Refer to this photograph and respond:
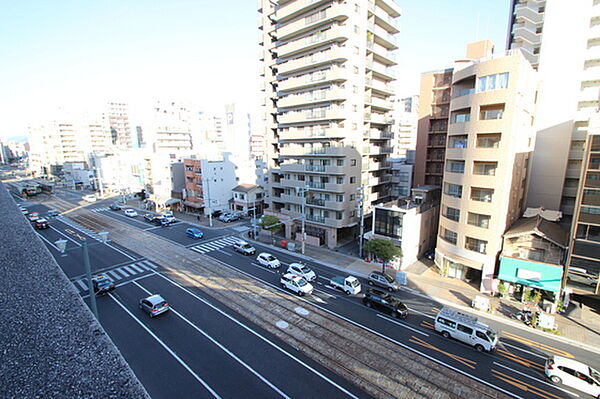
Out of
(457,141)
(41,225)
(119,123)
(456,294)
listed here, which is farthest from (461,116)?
(119,123)

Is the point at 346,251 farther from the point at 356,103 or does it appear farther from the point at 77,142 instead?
the point at 77,142

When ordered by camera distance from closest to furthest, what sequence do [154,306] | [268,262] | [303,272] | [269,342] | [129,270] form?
[269,342], [154,306], [303,272], [129,270], [268,262]

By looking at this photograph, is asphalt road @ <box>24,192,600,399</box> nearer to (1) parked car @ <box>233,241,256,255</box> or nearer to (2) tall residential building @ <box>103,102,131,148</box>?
(1) parked car @ <box>233,241,256,255</box>

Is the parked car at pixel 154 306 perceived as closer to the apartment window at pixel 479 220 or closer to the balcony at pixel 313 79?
the apartment window at pixel 479 220

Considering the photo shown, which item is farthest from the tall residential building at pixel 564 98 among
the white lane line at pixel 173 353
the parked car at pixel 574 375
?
the white lane line at pixel 173 353

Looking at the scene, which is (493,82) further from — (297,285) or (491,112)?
(297,285)

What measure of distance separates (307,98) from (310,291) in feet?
96.1

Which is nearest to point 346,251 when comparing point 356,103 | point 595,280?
point 356,103

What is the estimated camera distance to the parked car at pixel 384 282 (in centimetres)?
Answer: 2933

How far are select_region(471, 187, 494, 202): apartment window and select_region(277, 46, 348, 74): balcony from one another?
81.0 ft

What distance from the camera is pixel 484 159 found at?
93.8 feet

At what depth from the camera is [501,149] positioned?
27516 mm

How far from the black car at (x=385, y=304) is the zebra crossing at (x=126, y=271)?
26203 millimetres

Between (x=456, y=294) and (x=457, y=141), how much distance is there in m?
17.2
